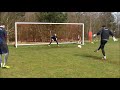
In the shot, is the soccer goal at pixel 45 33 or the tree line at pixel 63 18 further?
the tree line at pixel 63 18

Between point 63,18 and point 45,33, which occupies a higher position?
point 63,18

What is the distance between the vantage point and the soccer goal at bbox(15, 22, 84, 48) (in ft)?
68.4

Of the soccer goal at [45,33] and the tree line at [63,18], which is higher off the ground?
the tree line at [63,18]

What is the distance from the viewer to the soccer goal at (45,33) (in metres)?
20.8

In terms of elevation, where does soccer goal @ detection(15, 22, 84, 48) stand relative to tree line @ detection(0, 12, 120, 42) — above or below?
below

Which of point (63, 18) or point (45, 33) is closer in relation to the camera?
point (45, 33)

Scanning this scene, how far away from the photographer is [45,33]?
73.1ft

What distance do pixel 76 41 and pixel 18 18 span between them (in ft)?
20.0

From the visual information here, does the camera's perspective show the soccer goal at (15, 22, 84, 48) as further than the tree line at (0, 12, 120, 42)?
No

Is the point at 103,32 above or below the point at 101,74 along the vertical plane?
above
